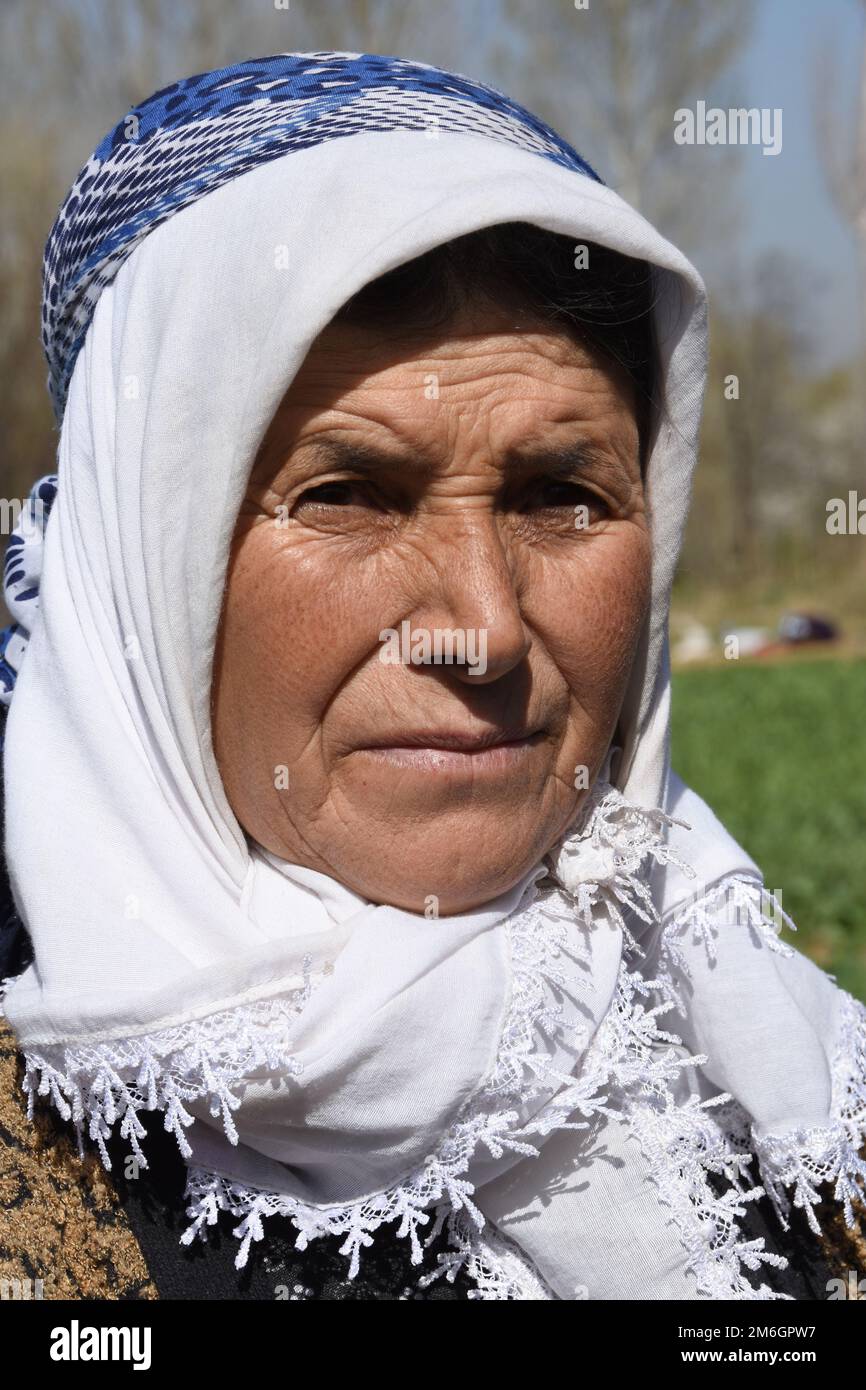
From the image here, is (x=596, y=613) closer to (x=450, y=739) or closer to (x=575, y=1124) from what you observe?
(x=450, y=739)

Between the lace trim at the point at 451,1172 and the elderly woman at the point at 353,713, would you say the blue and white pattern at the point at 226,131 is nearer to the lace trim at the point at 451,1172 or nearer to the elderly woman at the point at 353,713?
the elderly woman at the point at 353,713

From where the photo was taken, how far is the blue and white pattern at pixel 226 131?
1892 mm

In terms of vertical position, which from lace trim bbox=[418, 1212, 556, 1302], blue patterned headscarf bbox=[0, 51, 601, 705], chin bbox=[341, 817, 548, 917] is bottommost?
lace trim bbox=[418, 1212, 556, 1302]

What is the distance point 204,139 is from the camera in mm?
1942

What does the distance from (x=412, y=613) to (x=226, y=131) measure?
2.41 ft

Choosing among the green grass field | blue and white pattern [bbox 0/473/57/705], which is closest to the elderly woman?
blue and white pattern [bbox 0/473/57/705]

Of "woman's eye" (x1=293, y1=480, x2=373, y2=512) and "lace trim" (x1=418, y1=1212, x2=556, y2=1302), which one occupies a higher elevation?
"woman's eye" (x1=293, y1=480, x2=373, y2=512)

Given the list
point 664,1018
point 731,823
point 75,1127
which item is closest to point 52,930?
point 75,1127

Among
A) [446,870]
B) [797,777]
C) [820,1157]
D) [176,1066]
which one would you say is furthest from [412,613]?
[797,777]

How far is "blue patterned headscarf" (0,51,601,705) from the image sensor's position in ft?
6.22

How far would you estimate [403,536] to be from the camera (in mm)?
1866

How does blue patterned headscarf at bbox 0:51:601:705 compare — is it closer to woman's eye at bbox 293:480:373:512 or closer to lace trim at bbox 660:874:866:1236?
woman's eye at bbox 293:480:373:512

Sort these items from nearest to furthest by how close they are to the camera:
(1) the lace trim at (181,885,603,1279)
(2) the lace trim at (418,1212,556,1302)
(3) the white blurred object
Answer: (1) the lace trim at (181,885,603,1279)
(2) the lace trim at (418,1212,556,1302)
(3) the white blurred object
